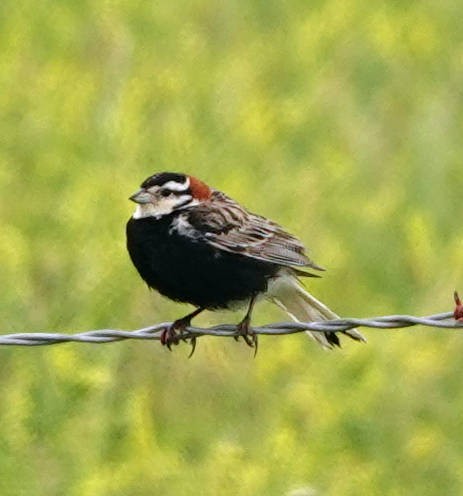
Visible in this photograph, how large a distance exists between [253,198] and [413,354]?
5.44 feet

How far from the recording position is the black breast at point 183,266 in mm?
7617

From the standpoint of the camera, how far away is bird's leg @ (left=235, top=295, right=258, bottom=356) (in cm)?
755

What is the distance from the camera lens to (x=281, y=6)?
48.5ft

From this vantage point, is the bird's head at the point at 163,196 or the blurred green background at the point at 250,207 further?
the blurred green background at the point at 250,207

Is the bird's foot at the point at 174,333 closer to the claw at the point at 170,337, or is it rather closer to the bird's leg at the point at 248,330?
the claw at the point at 170,337

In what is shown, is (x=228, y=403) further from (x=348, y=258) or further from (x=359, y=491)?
(x=348, y=258)

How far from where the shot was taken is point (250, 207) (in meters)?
10.1

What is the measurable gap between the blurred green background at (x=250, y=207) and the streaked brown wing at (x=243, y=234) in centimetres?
63

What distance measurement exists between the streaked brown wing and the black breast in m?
0.04

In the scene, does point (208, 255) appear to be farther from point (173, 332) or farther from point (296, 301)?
point (296, 301)

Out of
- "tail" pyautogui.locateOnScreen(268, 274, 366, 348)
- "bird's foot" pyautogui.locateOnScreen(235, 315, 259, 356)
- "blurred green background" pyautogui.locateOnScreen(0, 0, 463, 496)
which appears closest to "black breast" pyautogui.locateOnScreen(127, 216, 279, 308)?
"bird's foot" pyautogui.locateOnScreen(235, 315, 259, 356)

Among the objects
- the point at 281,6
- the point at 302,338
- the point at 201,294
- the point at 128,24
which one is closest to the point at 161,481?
the point at 201,294

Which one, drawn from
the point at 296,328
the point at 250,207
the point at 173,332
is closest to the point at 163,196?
the point at 173,332

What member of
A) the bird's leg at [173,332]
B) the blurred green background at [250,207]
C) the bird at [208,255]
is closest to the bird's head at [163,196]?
the bird at [208,255]
